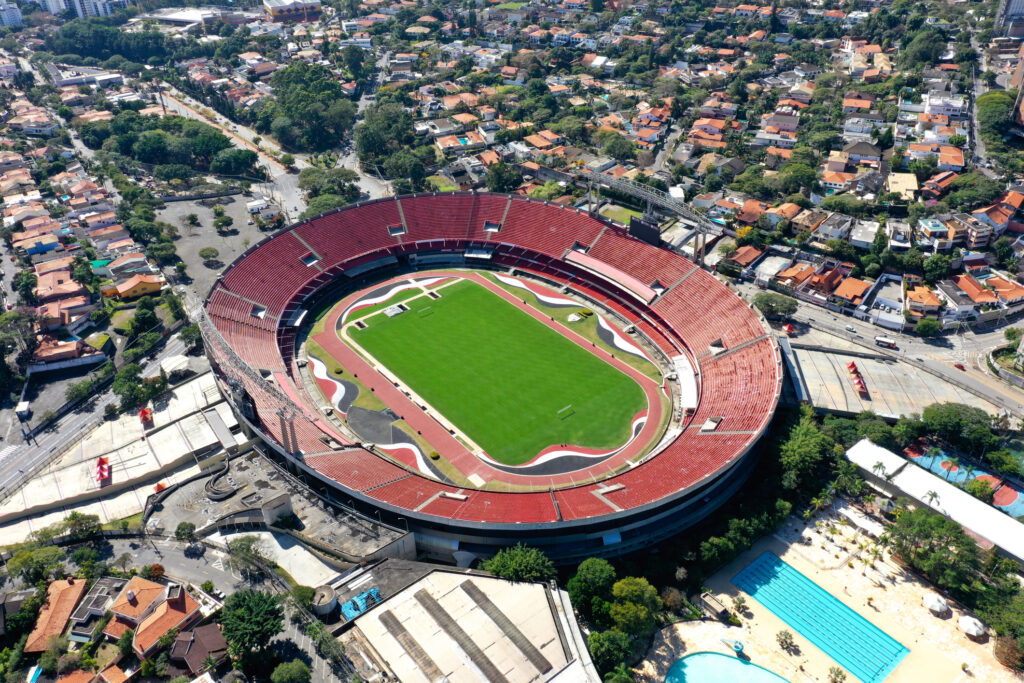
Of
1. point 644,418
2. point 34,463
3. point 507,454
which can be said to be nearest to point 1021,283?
point 644,418

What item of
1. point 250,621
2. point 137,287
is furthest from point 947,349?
point 137,287

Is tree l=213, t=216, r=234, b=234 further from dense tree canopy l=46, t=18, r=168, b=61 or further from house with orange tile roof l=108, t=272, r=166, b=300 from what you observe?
dense tree canopy l=46, t=18, r=168, b=61

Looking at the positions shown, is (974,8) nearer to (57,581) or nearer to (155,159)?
(155,159)

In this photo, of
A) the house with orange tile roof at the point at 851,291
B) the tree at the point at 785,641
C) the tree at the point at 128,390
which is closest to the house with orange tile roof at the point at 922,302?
the house with orange tile roof at the point at 851,291

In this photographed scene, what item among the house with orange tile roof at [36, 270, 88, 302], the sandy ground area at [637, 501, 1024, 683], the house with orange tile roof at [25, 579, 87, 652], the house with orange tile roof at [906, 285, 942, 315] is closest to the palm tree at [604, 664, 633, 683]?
the sandy ground area at [637, 501, 1024, 683]

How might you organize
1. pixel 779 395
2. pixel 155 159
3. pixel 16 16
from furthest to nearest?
pixel 16 16 < pixel 155 159 < pixel 779 395

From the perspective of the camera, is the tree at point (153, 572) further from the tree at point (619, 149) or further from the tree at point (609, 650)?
the tree at point (619, 149)

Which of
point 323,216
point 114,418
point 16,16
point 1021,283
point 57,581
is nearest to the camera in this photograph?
point 57,581
